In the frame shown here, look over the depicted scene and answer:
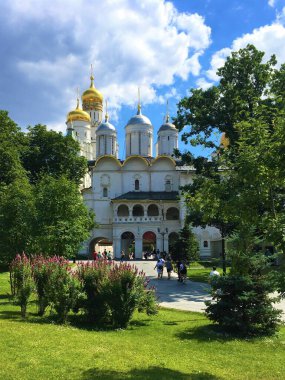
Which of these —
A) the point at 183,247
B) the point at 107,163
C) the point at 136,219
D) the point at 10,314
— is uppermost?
the point at 107,163

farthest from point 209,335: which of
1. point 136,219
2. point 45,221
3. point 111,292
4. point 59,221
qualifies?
point 136,219

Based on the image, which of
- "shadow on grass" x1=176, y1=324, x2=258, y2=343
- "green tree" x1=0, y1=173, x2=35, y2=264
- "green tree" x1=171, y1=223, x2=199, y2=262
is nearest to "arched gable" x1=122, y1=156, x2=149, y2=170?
"green tree" x1=171, y1=223, x2=199, y2=262

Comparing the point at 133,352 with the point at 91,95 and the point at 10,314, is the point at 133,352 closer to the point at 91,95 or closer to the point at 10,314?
the point at 10,314

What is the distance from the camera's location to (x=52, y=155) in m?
44.5

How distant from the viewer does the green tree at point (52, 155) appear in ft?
144

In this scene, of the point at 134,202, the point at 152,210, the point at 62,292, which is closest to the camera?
the point at 62,292

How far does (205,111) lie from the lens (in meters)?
24.7

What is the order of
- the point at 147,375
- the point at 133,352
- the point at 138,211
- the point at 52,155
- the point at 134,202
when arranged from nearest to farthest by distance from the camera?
the point at 147,375
the point at 133,352
the point at 52,155
the point at 134,202
the point at 138,211

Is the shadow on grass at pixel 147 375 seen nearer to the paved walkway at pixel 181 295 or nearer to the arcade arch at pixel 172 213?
the paved walkway at pixel 181 295

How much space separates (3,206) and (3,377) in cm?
1323

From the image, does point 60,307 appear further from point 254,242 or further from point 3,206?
point 3,206

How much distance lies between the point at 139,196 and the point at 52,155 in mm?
11238

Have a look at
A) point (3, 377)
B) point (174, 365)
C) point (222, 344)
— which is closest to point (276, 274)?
point (174, 365)

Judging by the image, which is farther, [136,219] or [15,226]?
[136,219]
